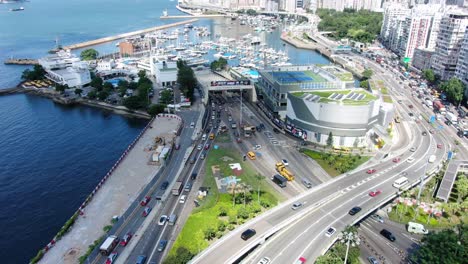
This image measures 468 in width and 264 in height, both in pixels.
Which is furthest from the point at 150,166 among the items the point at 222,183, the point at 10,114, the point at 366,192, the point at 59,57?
the point at 59,57

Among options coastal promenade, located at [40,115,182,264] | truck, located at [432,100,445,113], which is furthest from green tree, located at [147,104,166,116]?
truck, located at [432,100,445,113]

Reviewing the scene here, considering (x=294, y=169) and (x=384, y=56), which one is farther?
(x=384, y=56)

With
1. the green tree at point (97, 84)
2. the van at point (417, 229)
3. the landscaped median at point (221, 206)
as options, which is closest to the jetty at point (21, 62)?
the green tree at point (97, 84)

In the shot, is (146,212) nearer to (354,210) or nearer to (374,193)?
(354,210)

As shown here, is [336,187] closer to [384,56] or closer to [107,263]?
[107,263]

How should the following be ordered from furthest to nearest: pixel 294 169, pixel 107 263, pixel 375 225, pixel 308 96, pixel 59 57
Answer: pixel 59 57 → pixel 308 96 → pixel 294 169 → pixel 375 225 → pixel 107 263

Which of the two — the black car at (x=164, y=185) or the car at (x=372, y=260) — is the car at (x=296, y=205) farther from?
the black car at (x=164, y=185)

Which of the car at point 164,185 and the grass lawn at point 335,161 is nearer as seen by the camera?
the car at point 164,185

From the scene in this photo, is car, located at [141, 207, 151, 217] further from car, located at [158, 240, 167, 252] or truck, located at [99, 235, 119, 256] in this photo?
car, located at [158, 240, 167, 252]
